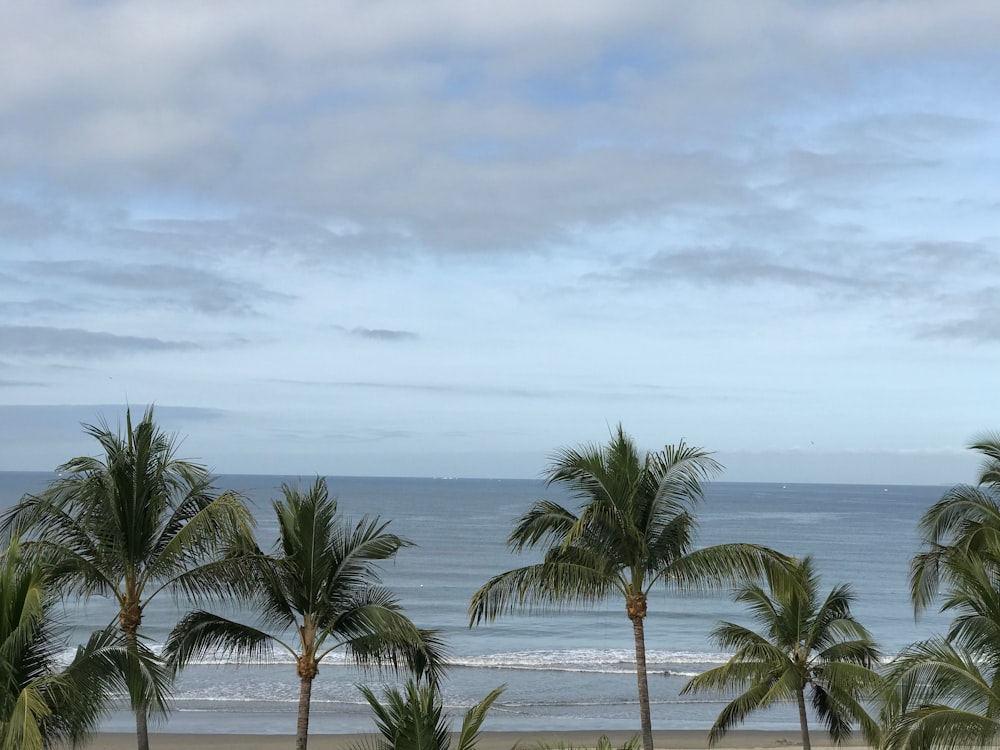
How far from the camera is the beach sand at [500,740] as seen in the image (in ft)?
83.5

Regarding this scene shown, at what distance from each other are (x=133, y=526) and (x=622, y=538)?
265 inches

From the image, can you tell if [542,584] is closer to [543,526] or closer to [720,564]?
[543,526]

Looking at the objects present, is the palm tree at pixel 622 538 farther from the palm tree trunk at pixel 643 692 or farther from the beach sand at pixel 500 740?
the beach sand at pixel 500 740

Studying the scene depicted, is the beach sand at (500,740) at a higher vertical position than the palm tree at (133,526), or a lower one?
lower

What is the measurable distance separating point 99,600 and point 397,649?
46.0m

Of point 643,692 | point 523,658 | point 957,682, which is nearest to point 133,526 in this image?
point 643,692

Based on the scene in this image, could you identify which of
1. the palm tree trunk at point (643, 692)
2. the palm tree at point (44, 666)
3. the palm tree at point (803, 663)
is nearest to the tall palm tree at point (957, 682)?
the palm tree trunk at point (643, 692)

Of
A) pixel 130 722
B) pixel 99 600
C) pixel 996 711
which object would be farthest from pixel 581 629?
pixel 996 711

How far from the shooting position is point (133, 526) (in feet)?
42.2

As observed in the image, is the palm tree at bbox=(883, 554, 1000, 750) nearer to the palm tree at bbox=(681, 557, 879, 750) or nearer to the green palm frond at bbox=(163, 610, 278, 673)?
the palm tree at bbox=(681, 557, 879, 750)

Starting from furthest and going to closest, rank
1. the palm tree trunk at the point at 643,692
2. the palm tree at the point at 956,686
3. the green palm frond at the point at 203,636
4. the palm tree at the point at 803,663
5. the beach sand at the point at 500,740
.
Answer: the beach sand at the point at 500,740 < the palm tree at the point at 803,663 < the palm tree trunk at the point at 643,692 < the green palm frond at the point at 203,636 < the palm tree at the point at 956,686

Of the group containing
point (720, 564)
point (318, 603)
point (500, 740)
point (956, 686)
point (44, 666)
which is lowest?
point (500, 740)

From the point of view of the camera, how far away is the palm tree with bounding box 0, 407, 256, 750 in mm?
12633

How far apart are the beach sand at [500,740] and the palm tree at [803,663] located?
8.12 m
